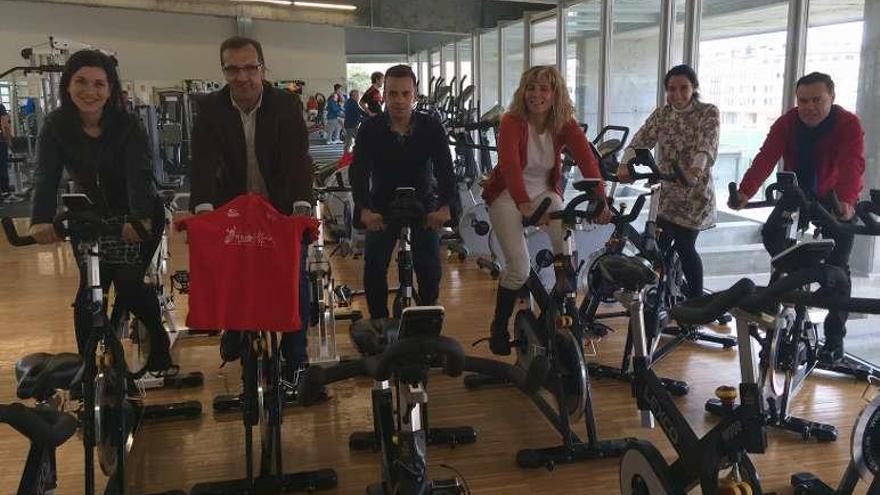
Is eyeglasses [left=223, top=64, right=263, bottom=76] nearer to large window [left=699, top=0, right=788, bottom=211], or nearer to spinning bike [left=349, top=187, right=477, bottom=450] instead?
spinning bike [left=349, top=187, right=477, bottom=450]

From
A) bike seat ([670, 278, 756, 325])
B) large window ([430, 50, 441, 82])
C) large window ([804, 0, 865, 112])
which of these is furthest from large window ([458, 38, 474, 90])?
bike seat ([670, 278, 756, 325])

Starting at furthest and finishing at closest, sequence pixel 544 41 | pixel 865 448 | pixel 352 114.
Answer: pixel 352 114 → pixel 544 41 → pixel 865 448

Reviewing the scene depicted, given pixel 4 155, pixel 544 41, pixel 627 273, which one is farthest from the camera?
pixel 4 155

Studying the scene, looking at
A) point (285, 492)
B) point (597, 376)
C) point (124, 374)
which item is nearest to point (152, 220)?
point (124, 374)

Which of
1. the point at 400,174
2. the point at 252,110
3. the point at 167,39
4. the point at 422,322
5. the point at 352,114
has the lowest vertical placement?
the point at 422,322

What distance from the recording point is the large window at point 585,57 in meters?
7.46

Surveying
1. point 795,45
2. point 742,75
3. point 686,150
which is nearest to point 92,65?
point 686,150

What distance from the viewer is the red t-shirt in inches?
96.3

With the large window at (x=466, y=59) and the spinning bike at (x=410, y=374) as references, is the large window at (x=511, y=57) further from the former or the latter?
the spinning bike at (x=410, y=374)

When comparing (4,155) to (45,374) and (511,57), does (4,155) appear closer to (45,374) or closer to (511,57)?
(511,57)

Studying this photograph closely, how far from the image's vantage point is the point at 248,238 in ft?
8.07

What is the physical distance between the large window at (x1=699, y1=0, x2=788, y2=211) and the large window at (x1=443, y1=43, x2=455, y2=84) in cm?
885

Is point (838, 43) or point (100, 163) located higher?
point (838, 43)

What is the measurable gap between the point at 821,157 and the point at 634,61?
3360 millimetres
